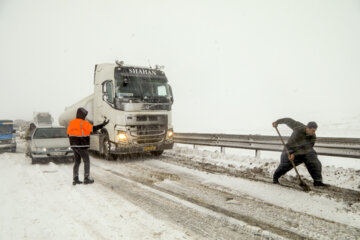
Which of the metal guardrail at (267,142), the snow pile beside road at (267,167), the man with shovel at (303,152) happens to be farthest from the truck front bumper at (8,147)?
the man with shovel at (303,152)

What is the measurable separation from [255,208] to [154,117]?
5.11 m

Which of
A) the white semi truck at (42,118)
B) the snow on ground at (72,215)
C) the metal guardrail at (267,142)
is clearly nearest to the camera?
the snow on ground at (72,215)

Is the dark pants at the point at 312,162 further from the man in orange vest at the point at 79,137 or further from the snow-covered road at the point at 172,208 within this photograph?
the man in orange vest at the point at 79,137

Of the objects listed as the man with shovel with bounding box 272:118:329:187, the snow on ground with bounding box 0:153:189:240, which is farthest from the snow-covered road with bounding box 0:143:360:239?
the man with shovel with bounding box 272:118:329:187

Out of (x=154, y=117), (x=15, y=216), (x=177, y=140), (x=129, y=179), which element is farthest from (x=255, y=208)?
(x=177, y=140)

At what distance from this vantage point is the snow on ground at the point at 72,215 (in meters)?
2.89

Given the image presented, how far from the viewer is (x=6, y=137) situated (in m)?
12.8

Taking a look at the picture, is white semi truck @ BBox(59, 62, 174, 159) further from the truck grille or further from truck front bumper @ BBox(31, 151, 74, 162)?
truck front bumper @ BBox(31, 151, 74, 162)

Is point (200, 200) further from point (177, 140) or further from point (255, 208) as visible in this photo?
point (177, 140)

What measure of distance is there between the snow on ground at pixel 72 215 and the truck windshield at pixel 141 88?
3.70 metres

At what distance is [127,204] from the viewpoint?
3.89 metres

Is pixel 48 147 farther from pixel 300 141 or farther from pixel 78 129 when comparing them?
pixel 300 141

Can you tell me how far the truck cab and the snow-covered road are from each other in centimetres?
852

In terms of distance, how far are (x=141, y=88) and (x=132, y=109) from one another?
0.97m
